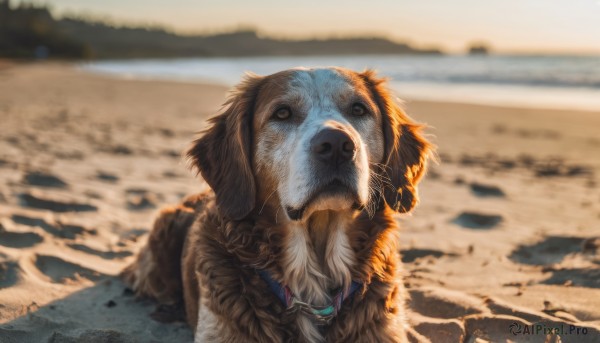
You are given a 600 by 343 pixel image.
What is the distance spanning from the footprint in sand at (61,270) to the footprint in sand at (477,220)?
11.8ft

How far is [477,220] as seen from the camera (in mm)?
6113

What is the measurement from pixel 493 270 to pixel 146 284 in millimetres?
2786

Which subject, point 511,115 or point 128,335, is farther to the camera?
point 511,115

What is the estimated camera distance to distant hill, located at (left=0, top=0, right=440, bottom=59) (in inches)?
2549

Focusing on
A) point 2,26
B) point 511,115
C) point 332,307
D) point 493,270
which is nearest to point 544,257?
point 493,270

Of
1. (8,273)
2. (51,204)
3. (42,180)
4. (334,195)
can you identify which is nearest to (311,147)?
(334,195)

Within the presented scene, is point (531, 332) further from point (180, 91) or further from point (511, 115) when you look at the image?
point (180, 91)

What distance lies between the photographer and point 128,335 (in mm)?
3611

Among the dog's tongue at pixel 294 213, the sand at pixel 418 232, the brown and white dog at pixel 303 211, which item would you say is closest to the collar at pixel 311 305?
the brown and white dog at pixel 303 211

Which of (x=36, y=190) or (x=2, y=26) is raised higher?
(x=2, y=26)

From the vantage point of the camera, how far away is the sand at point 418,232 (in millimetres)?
3781

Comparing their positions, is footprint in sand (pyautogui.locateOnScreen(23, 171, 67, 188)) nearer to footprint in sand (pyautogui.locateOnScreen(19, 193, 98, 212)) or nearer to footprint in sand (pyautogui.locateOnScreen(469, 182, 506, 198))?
footprint in sand (pyautogui.locateOnScreen(19, 193, 98, 212))

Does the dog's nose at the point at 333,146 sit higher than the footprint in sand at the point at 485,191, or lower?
higher

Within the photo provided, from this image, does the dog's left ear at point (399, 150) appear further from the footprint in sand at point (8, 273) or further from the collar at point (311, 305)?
the footprint in sand at point (8, 273)
